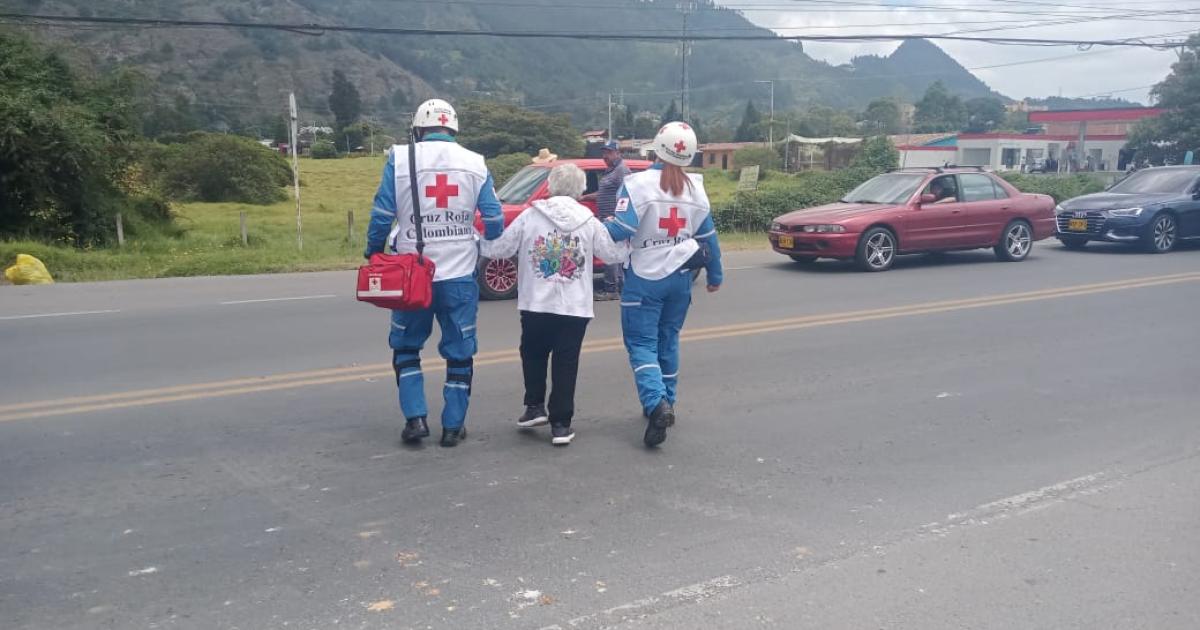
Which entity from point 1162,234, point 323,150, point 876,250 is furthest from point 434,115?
point 323,150

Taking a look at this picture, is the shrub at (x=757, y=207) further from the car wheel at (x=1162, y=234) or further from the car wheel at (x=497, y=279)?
the car wheel at (x=497, y=279)

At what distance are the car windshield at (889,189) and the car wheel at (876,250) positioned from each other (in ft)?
2.35

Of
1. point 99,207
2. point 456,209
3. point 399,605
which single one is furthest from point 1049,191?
point 399,605

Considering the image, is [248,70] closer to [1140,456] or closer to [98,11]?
[98,11]

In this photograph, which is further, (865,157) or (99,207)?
(865,157)

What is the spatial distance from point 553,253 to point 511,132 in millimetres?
35412

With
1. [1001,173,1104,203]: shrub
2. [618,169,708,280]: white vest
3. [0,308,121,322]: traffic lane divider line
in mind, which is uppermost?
[1001,173,1104,203]: shrub

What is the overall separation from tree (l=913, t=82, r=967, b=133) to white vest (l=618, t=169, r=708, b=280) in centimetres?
9103

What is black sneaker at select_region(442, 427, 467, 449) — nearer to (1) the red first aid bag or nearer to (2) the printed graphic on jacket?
(1) the red first aid bag

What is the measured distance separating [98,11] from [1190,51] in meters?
85.8

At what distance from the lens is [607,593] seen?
3.83m

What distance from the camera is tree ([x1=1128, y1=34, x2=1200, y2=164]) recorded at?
157 feet

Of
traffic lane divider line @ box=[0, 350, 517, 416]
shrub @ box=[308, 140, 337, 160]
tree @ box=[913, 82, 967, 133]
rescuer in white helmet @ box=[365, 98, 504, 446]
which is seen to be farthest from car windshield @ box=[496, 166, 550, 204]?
tree @ box=[913, 82, 967, 133]

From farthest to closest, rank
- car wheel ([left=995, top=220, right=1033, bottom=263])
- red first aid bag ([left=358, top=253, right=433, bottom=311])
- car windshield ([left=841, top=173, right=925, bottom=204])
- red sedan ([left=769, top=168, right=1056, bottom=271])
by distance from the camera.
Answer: car wheel ([left=995, top=220, right=1033, bottom=263]) → car windshield ([left=841, top=173, right=925, bottom=204]) → red sedan ([left=769, top=168, right=1056, bottom=271]) → red first aid bag ([left=358, top=253, right=433, bottom=311])
